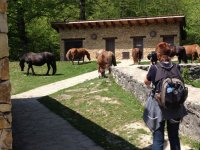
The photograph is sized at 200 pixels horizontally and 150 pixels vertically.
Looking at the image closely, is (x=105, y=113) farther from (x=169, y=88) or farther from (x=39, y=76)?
(x=39, y=76)

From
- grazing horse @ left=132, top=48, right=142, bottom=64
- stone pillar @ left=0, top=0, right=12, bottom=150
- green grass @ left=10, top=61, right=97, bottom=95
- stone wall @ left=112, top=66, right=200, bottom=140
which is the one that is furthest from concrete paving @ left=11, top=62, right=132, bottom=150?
grazing horse @ left=132, top=48, right=142, bottom=64

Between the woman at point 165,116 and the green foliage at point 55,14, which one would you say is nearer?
the woman at point 165,116

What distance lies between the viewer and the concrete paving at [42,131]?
8828 mm

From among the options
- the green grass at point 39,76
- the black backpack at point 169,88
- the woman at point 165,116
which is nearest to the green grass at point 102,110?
the woman at point 165,116

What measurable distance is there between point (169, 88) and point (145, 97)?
5628mm

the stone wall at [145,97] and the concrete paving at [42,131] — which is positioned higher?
the stone wall at [145,97]

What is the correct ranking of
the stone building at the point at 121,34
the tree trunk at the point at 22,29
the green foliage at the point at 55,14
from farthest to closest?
the green foliage at the point at 55,14, the tree trunk at the point at 22,29, the stone building at the point at 121,34

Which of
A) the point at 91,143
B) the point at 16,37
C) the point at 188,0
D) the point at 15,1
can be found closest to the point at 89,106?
the point at 91,143

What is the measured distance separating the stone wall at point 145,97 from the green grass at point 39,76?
476cm

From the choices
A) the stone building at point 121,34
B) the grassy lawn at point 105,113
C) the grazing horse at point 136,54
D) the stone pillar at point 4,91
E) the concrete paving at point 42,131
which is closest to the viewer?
the stone pillar at point 4,91

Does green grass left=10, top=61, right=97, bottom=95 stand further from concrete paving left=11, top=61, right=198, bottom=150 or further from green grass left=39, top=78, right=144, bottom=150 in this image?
concrete paving left=11, top=61, right=198, bottom=150

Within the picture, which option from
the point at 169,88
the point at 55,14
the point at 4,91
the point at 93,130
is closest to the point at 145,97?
the point at 93,130

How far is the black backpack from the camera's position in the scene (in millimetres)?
6352

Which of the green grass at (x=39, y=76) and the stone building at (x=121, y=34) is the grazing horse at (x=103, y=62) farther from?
the stone building at (x=121, y=34)
